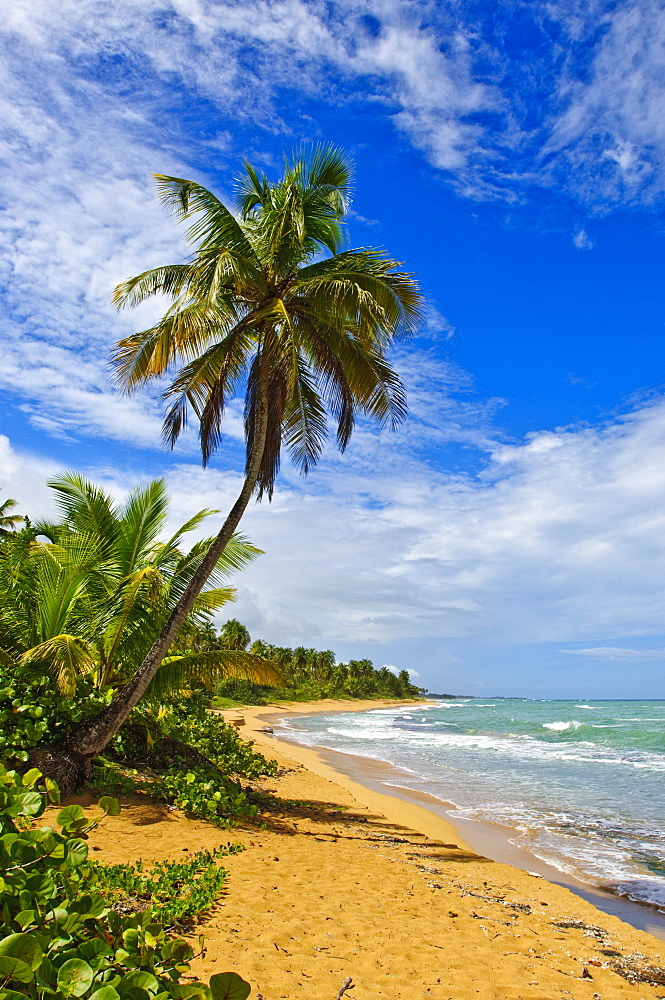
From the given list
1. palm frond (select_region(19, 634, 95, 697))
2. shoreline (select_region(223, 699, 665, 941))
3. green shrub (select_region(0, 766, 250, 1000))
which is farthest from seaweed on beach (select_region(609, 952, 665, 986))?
palm frond (select_region(19, 634, 95, 697))

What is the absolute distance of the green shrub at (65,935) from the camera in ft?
4.45

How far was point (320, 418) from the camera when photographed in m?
9.73

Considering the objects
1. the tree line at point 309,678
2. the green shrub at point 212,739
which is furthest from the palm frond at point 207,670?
the tree line at point 309,678

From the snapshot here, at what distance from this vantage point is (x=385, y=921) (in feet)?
16.7

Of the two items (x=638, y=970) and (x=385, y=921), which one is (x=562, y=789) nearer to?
(x=638, y=970)

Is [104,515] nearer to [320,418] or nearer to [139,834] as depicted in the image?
[320,418]

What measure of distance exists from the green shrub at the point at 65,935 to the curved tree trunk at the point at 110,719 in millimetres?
5337

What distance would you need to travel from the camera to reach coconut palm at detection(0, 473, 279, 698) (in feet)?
25.6

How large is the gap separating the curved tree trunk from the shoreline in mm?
5545

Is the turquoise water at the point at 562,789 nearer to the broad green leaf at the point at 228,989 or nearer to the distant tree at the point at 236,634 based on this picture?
the broad green leaf at the point at 228,989

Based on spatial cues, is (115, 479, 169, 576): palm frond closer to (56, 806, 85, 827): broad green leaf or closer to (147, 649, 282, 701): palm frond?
(147, 649, 282, 701): palm frond

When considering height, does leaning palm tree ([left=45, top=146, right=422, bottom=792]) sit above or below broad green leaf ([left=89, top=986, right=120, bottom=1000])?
above

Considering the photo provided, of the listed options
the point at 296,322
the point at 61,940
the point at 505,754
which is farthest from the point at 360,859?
the point at 505,754

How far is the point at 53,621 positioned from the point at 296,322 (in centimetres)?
519
